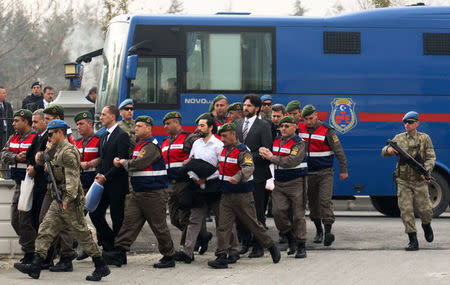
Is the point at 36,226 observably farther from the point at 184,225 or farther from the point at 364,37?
the point at 364,37

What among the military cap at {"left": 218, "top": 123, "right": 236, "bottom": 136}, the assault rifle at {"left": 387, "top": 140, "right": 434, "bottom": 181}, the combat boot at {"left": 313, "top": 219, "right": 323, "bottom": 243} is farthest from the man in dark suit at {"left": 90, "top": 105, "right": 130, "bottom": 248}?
the assault rifle at {"left": 387, "top": 140, "right": 434, "bottom": 181}

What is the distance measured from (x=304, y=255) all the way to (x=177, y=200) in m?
1.66

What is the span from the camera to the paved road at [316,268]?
9773mm

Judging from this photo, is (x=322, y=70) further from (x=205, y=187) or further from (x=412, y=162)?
(x=205, y=187)

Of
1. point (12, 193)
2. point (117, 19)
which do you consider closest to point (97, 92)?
point (117, 19)

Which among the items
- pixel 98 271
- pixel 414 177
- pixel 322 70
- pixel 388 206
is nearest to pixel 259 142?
pixel 414 177

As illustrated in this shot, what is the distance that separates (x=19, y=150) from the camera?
1084 centimetres

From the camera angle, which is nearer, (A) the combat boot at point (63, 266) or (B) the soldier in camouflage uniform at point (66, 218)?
(B) the soldier in camouflage uniform at point (66, 218)

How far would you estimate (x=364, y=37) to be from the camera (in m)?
17.1

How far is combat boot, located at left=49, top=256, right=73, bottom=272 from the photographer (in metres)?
10.5

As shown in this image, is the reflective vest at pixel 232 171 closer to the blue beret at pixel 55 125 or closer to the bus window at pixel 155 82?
the blue beret at pixel 55 125

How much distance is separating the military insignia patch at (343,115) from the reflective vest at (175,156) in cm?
570

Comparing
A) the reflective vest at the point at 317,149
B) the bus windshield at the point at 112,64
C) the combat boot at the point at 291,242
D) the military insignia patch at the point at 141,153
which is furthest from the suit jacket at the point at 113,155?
the bus windshield at the point at 112,64

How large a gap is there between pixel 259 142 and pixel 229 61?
5.24 metres
